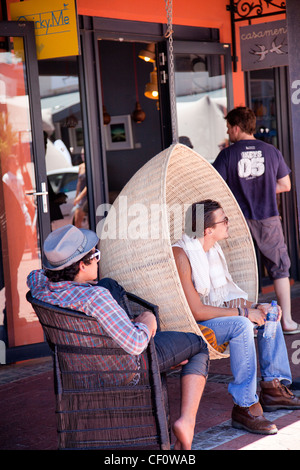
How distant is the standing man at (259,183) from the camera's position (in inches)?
226

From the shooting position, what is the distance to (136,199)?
3980 mm

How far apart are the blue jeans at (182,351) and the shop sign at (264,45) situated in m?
3.97

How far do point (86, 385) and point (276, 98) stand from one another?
5.68 metres

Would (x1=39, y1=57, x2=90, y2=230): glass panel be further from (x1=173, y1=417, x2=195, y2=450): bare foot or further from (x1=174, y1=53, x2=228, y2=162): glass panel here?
(x1=173, y1=417, x2=195, y2=450): bare foot

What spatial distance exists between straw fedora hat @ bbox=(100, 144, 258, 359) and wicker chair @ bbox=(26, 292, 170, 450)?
575 mm

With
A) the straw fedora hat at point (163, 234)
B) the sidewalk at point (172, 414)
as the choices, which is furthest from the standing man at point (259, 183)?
the straw fedora hat at point (163, 234)

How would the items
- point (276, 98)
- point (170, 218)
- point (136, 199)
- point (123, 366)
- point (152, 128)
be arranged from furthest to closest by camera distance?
point (152, 128)
point (276, 98)
point (170, 218)
point (136, 199)
point (123, 366)

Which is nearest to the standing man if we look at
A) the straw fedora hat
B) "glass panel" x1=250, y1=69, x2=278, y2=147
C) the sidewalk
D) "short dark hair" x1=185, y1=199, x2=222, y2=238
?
the sidewalk

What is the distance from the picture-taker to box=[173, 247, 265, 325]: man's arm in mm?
3846

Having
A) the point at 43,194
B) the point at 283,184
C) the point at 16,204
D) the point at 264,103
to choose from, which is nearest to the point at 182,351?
the point at 43,194

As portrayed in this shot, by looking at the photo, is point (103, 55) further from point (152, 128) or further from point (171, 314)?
point (171, 314)

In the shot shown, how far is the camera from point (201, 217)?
4.10m

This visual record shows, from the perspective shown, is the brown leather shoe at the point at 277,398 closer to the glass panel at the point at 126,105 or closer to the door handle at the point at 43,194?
the door handle at the point at 43,194
